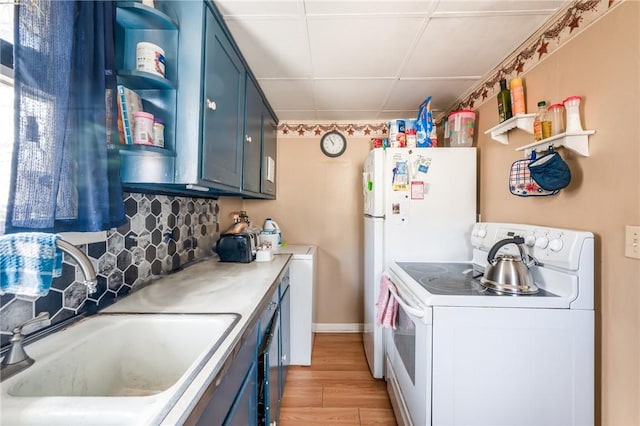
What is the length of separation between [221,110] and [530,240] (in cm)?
162

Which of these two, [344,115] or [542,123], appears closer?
[542,123]

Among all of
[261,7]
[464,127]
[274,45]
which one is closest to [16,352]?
[261,7]

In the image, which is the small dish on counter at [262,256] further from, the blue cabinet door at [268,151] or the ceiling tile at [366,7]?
the ceiling tile at [366,7]

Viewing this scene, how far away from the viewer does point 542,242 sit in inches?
49.4

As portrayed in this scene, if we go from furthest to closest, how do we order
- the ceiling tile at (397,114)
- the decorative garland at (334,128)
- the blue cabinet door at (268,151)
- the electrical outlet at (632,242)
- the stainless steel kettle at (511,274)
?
the decorative garland at (334,128) → the ceiling tile at (397,114) → the blue cabinet door at (268,151) → the stainless steel kettle at (511,274) → the electrical outlet at (632,242)

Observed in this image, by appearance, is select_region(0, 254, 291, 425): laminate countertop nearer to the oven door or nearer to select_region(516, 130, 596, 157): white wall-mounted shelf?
the oven door

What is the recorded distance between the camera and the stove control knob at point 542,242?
125 centimetres

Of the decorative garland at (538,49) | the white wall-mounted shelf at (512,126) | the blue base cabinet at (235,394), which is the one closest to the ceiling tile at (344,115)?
the decorative garland at (538,49)

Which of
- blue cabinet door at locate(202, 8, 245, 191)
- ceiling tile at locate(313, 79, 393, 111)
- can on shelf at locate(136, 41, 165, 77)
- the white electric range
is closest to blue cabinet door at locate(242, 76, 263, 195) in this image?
blue cabinet door at locate(202, 8, 245, 191)

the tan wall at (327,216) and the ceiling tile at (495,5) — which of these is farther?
the tan wall at (327,216)

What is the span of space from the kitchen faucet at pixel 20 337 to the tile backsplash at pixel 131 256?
Answer: 10 centimetres

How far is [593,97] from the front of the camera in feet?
3.73

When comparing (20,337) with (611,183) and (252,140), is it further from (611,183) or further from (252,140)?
(611,183)

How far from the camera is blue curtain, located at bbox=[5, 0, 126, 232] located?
667 mm
